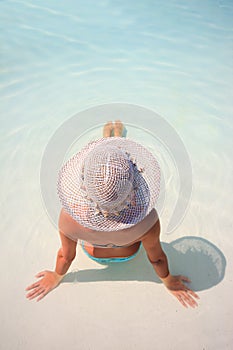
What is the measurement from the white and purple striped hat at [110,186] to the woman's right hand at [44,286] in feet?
2.19

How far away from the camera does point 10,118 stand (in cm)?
205

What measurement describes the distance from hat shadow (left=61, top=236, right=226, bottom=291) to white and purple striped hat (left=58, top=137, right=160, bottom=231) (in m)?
0.69

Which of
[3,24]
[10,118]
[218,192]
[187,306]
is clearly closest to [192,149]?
[218,192]

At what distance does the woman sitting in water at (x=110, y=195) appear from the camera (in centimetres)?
71

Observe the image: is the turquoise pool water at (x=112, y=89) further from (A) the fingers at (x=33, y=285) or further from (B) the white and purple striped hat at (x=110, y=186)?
(B) the white and purple striped hat at (x=110, y=186)

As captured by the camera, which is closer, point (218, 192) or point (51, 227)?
point (51, 227)

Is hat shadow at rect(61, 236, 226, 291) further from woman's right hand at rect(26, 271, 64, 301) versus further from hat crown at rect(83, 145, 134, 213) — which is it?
hat crown at rect(83, 145, 134, 213)

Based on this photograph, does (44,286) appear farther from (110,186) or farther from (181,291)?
(110,186)

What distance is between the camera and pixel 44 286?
1.41 m

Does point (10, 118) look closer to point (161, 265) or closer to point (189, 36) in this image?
point (161, 265)

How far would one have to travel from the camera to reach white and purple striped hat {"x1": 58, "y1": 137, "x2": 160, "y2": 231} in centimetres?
70

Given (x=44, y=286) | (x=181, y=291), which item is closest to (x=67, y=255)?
(x=44, y=286)

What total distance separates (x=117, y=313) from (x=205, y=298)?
0.41 m

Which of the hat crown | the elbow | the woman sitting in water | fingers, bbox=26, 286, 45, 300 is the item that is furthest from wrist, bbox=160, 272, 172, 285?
the hat crown
